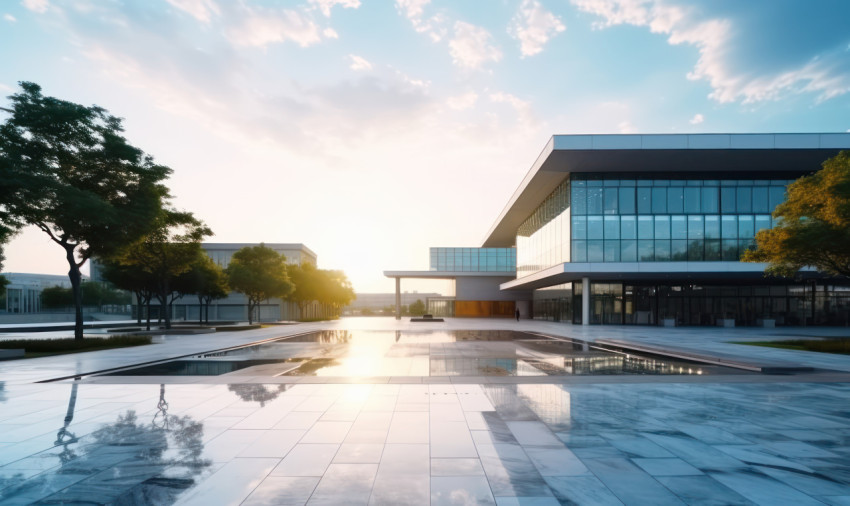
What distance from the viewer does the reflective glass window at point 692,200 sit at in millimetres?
41719

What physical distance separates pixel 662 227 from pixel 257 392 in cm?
4003

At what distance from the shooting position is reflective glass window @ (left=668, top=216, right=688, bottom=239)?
4134 centimetres

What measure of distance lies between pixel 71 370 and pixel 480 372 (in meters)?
13.0

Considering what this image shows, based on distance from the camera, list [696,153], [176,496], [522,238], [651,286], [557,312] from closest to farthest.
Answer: [176,496] < [696,153] < [651,286] < [557,312] < [522,238]

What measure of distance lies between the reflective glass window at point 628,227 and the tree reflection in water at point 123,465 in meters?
40.2

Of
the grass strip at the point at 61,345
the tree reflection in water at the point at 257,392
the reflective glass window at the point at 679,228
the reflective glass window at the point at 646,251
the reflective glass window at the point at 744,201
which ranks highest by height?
the reflective glass window at the point at 744,201

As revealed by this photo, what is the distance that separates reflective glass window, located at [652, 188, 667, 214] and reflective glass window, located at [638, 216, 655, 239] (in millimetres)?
1043

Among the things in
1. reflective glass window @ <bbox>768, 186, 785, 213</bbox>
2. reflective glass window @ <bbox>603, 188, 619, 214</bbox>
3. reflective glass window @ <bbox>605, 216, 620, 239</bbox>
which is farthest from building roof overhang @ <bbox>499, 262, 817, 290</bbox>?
reflective glass window @ <bbox>768, 186, 785, 213</bbox>

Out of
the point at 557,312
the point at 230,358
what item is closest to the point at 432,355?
the point at 230,358

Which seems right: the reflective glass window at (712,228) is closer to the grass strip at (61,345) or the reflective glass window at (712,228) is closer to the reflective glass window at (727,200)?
the reflective glass window at (727,200)

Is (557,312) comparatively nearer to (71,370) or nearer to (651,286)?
(651,286)

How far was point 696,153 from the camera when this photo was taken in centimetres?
3647

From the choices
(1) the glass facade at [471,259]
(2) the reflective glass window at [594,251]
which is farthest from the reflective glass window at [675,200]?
(1) the glass facade at [471,259]

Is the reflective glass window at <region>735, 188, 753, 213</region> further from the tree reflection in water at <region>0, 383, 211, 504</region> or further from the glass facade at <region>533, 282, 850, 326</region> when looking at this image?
the tree reflection in water at <region>0, 383, 211, 504</region>
